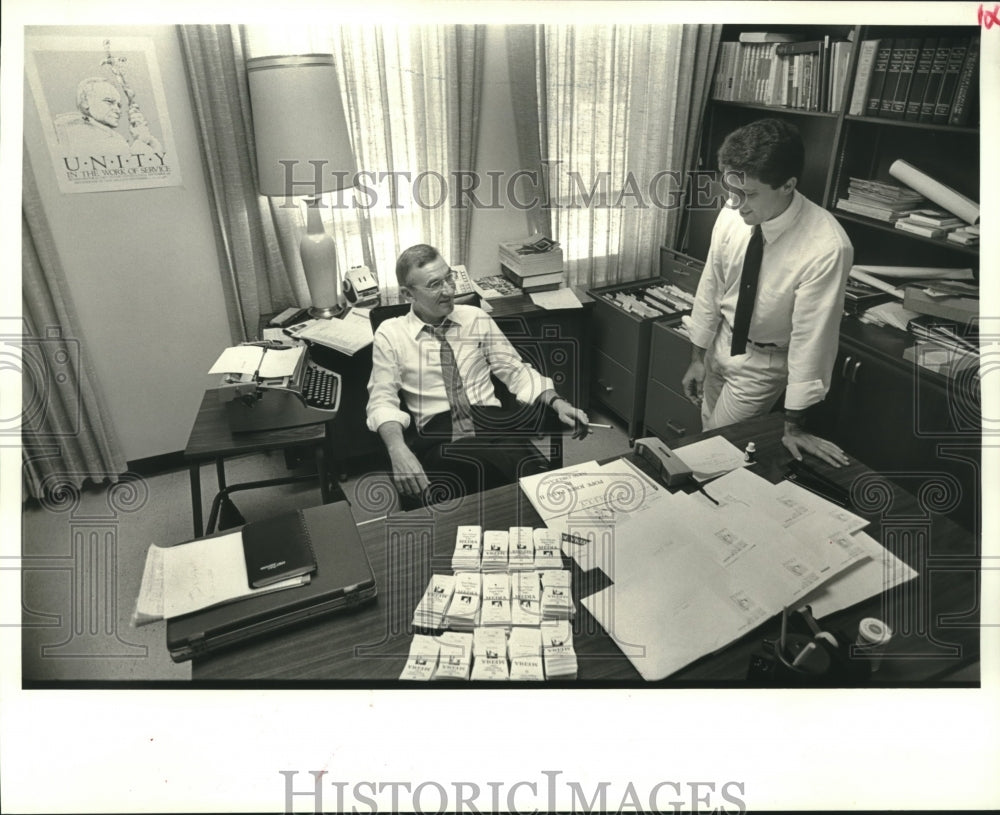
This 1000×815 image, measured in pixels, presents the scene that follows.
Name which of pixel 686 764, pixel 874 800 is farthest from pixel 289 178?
pixel 874 800

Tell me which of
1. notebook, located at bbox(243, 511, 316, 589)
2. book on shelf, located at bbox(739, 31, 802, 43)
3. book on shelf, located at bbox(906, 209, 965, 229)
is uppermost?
book on shelf, located at bbox(739, 31, 802, 43)

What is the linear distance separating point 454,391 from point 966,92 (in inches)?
53.4

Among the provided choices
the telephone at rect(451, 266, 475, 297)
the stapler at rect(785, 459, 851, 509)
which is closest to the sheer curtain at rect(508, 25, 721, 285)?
the telephone at rect(451, 266, 475, 297)

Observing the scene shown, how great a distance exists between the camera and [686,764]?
1.09 meters

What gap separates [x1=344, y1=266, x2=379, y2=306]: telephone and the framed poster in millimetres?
608

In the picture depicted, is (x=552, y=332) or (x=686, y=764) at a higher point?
(x=552, y=332)

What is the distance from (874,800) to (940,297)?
120 cm

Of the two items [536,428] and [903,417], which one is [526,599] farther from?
[903,417]

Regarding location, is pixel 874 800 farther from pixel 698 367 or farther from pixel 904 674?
pixel 698 367

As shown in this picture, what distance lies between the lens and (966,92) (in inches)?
54.4

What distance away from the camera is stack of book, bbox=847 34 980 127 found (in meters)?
1.33

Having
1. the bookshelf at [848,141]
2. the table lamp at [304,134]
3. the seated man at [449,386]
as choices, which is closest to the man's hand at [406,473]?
the seated man at [449,386]

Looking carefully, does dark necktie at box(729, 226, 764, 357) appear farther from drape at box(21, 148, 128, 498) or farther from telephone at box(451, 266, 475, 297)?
drape at box(21, 148, 128, 498)

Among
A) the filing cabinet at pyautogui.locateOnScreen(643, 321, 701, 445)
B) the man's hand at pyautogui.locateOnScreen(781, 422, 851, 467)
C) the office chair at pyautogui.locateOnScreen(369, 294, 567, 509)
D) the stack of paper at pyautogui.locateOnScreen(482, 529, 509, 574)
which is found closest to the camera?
the stack of paper at pyautogui.locateOnScreen(482, 529, 509, 574)
